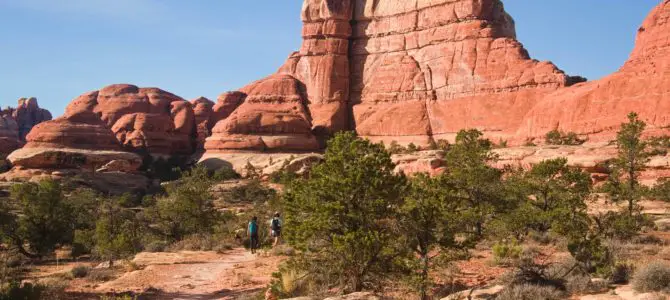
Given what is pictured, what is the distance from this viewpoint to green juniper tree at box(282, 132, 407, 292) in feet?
32.9

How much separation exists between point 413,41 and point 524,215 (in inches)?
2035

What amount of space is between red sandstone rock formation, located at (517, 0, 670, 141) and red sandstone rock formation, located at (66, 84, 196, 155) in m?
45.9

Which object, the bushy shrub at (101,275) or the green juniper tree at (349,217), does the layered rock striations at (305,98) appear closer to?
the bushy shrub at (101,275)

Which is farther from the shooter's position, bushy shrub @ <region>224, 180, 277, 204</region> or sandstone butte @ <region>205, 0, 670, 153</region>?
sandstone butte @ <region>205, 0, 670, 153</region>

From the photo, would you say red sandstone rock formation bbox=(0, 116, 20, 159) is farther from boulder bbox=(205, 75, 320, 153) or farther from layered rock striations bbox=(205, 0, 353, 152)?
layered rock striations bbox=(205, 0, 353, 152)

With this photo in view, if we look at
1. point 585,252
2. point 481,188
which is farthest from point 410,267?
point 481,188

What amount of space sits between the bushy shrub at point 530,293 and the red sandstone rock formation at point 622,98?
130 feet

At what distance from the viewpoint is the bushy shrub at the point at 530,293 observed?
8.27 metres

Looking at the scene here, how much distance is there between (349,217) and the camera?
33.6 ft

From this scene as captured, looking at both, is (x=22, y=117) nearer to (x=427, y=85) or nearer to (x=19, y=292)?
(x=427, y=85)

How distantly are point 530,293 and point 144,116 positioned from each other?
235 feet

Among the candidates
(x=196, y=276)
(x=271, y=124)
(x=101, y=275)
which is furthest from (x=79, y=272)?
(x=271, y=124)

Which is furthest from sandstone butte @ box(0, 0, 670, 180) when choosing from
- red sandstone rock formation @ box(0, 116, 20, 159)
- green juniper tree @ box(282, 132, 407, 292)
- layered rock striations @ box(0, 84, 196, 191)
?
green juniper tree @ box(282, 132, 407, 292)

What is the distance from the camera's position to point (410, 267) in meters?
10.0
